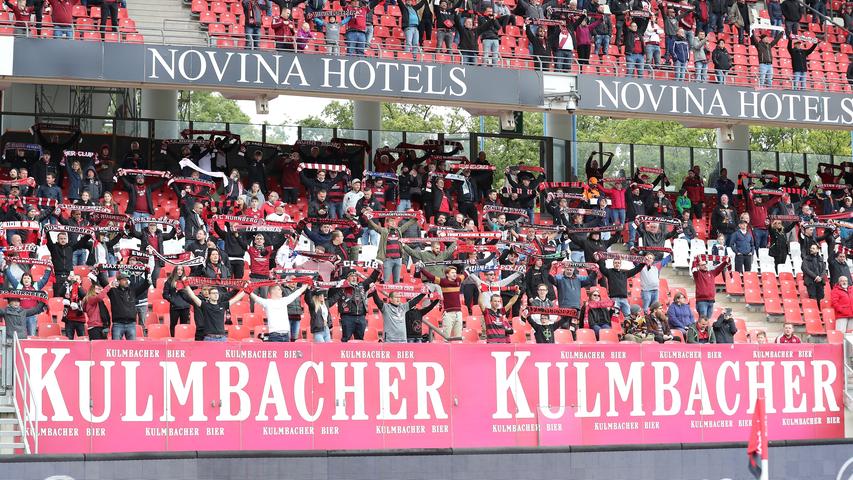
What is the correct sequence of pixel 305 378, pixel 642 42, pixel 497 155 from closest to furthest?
pixel 305 378 → pixel 642 42 → pixel 497 155

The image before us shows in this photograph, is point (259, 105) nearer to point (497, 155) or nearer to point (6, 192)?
point (6, 192)

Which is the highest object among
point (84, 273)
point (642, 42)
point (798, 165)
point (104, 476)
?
point (642, 42)

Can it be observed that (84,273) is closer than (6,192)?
Yes

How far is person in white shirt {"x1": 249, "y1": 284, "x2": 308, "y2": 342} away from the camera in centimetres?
1856

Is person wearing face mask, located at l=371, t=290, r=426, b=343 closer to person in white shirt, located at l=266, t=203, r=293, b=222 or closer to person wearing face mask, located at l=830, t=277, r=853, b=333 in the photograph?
person in white shirt, located at l=266, t=203, r=293, b=222

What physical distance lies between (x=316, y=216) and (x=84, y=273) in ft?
16.1

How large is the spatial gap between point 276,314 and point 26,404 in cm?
417

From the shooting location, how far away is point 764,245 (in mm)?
28297

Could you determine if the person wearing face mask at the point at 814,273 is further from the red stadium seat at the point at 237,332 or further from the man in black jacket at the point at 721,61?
the red stadium seat at the point at 237,332

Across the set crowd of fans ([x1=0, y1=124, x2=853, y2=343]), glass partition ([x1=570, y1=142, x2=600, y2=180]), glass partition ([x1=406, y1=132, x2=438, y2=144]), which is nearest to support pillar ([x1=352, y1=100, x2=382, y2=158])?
glass partition ([x1=406, y1=132, x2=438, y2=144])

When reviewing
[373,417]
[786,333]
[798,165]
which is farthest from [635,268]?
[798,165]

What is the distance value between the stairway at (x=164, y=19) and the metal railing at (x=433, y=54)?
0.02 metres

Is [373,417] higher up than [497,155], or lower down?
lower down

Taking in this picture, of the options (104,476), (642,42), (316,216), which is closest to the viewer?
(104,476)
